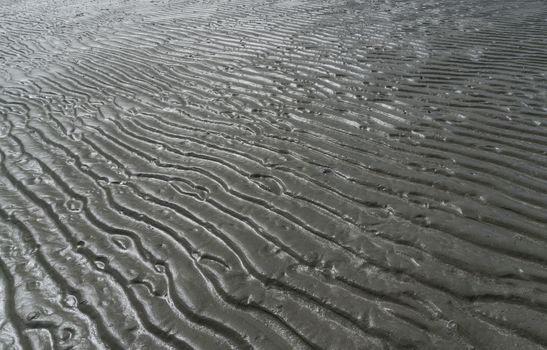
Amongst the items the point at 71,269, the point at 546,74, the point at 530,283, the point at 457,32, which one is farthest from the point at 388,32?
the point at 71,269

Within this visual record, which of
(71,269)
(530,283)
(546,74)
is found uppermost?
(546,74)

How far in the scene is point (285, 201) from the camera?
454 cm

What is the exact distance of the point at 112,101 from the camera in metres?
7.89

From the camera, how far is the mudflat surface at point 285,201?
10.3 feet

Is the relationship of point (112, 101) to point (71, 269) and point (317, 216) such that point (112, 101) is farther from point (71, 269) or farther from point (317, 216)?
point (317, 216)

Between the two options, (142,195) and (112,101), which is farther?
(112,101)

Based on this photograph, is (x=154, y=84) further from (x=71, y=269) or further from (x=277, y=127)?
(x=71, y=269)

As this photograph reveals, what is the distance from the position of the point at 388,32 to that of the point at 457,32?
1.68m

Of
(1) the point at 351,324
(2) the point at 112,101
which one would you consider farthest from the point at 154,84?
(1) the point at 351,324

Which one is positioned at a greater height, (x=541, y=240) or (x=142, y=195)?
(x=541, y=240)

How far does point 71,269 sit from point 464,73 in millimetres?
7185

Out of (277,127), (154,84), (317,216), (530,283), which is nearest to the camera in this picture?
(530,283)

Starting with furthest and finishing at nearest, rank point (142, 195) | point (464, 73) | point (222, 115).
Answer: point (464, 73)
point (222, 115)
point (142, 195)

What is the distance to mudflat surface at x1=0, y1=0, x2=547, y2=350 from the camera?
3.15 meters
